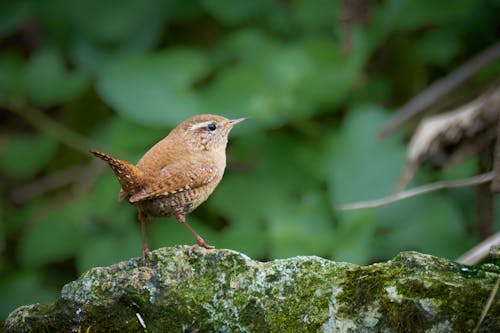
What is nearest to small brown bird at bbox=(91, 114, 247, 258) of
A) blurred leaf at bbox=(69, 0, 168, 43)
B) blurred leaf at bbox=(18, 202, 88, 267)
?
blurred leaf at bbox=(18, 202, 88, 267)

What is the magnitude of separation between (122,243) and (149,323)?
7.02 feet

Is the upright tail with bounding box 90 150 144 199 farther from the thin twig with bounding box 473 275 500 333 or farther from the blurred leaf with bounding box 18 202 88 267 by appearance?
the blurred leaf with bounding box 18 202 88 267

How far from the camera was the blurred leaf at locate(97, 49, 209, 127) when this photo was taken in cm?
465

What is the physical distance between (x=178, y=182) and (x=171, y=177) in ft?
0.10

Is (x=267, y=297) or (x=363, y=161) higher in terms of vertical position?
(x=363, y=161)

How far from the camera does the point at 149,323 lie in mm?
2455

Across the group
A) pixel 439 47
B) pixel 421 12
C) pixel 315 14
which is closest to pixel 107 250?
pixel 315 14

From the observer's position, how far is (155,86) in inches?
191

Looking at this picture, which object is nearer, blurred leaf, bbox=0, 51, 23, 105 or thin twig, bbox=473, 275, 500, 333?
thin twig, bbox=473, 275, 500, 333

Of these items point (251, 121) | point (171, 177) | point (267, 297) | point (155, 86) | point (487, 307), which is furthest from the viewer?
point (155, 86)

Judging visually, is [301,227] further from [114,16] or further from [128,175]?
[114,16]

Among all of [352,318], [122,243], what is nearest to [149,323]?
[352,318]

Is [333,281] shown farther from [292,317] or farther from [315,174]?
[315,174]

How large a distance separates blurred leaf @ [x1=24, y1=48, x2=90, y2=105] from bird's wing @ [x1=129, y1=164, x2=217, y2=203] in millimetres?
2130
